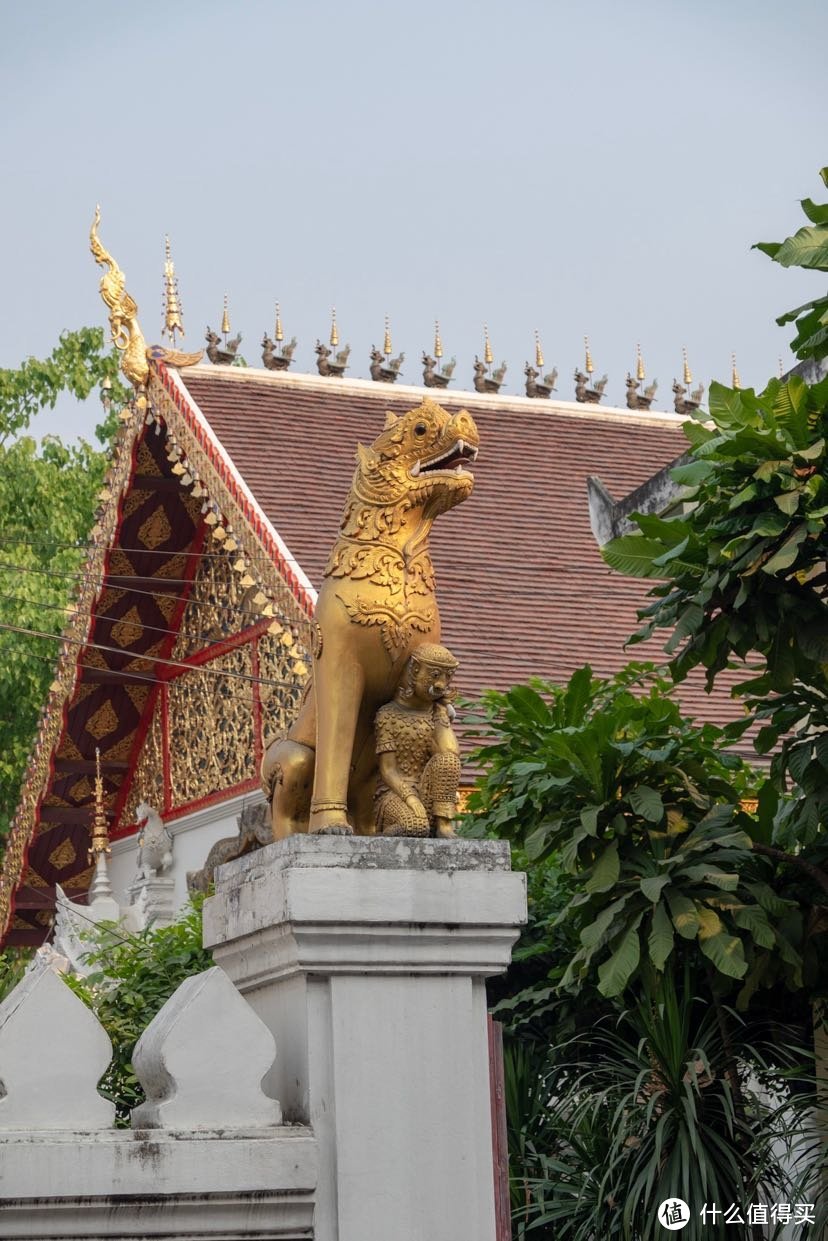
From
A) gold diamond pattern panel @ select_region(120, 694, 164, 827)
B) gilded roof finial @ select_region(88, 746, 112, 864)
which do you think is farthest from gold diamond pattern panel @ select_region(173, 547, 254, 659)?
gilded roof finial @ select_region(88, 746, 112, 864)

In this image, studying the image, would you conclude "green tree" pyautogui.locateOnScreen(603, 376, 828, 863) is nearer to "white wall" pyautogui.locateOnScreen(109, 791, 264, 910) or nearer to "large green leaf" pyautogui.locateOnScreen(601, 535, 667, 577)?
"large green leaf" pyautogui.locateOnScreen(601, 535, 667, 577)

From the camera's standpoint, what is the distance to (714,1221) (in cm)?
781

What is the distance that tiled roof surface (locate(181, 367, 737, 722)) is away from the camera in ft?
45.5

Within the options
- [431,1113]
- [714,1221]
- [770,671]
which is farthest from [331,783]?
[714,1221]

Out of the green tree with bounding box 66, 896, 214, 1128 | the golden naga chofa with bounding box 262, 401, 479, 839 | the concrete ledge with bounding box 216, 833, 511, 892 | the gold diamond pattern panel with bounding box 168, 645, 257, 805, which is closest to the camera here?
the concrete ledge with bounding box 216, 833, 511, 892

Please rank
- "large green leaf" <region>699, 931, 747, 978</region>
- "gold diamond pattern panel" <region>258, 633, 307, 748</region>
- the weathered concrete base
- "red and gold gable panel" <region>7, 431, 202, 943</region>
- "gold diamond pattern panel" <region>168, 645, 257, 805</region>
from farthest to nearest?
"red and gold gable panel" <region>7, 431, 202, 943</region> < "gold diamond pattern panel" <region>168, 645, 257, 805</region> < "gold diamond pattern panel" <region>258, 633, 307, 748</region> < "large green leaf" <region>699, 931, 747, 978</region> < the weathered concrete base

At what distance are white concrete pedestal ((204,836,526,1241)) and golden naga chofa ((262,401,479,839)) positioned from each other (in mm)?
392

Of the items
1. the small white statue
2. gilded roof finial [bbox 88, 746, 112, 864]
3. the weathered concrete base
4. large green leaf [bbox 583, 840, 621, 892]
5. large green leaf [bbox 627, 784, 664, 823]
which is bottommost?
the weathered concrete base

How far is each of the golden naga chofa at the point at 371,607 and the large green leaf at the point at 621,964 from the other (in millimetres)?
2912

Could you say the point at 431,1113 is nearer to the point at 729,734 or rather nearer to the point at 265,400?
the point at 729,734

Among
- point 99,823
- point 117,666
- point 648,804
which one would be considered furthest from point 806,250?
point 99,823

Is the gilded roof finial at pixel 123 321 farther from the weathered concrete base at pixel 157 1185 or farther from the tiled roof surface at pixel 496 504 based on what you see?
the weathered concrete base at pixel 157 1185

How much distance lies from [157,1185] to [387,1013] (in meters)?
0.63

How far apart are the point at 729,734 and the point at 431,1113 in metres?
4.00
